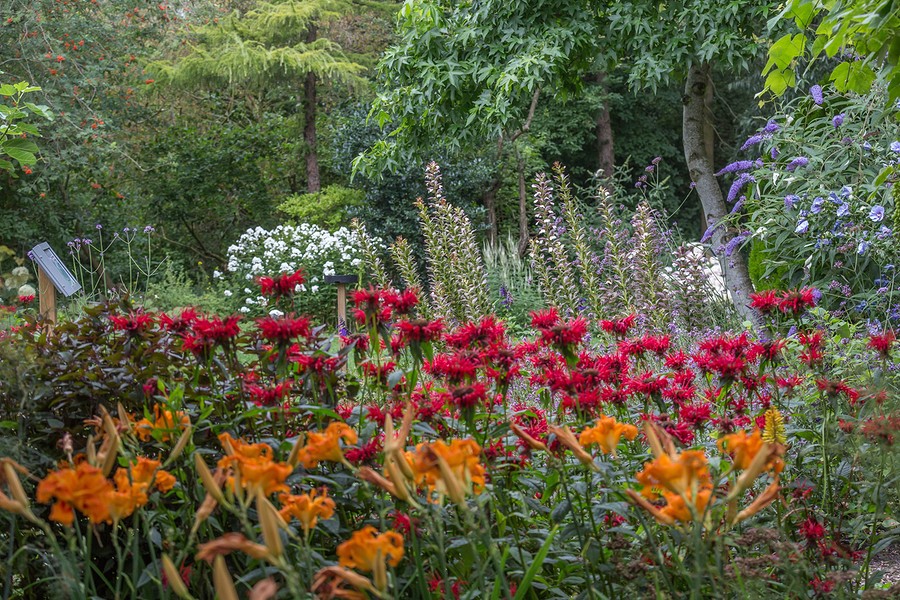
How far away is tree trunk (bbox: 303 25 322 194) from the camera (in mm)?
13461

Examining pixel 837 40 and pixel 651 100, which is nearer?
pixel 837 40

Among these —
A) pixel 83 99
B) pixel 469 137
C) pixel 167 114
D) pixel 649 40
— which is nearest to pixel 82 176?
pixel 83 99

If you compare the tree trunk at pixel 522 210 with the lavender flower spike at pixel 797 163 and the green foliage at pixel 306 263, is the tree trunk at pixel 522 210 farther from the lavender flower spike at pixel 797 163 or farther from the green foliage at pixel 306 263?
the lavender flower spike at pixel 797 163

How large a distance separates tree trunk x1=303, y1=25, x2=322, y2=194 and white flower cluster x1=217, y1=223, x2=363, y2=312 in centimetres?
242

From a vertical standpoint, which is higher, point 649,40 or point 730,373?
point 649,40

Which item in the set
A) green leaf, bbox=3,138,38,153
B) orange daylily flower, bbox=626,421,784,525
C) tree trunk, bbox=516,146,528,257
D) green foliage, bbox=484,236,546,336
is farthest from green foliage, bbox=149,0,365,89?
orange daylily flower, bbox=626,421,784,525

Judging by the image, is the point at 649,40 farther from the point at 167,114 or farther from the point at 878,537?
the point at 167,114

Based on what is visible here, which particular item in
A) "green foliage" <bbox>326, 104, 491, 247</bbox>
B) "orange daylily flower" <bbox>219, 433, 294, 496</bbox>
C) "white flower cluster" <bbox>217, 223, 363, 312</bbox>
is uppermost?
"green foliage" <bbox>326, 104, 491, 247</bbox>

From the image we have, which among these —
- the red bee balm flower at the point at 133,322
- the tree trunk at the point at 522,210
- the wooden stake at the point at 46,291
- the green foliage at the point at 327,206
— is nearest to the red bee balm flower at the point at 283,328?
the red bee balm flower at the point at 133,322

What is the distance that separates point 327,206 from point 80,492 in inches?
455

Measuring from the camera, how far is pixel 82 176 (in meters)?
11.5

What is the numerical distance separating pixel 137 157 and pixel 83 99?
1886 mm

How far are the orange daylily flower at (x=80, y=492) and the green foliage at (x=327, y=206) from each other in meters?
11.3

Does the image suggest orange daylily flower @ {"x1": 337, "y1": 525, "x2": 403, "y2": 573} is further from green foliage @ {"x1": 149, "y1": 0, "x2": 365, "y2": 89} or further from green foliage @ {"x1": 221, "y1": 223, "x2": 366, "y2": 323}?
green foliage @ {"x1": 149, "y1": 0, "x2": 365, "y2": 89}
